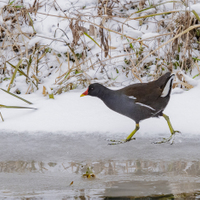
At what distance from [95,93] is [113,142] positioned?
46 cm

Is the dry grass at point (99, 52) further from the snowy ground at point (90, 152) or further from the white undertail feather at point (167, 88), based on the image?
the white undertail feather at point (167, 88)

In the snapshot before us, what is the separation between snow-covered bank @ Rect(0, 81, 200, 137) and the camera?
2674mm

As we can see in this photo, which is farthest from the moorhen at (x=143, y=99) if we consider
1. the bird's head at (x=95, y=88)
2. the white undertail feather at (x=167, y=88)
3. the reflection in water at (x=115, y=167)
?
the reflection in water at (x=115, y=167)

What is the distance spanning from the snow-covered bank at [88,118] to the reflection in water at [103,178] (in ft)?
1.73

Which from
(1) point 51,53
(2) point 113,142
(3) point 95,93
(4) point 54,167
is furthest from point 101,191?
(1) point 51,53

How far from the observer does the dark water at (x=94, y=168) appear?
170 cm

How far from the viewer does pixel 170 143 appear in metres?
2.49

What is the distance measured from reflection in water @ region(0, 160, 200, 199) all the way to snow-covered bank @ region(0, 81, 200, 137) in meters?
0.53

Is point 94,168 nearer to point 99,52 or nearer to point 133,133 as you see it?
point 133,133

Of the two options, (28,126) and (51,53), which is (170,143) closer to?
(28,126)

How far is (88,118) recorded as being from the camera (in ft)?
9.30

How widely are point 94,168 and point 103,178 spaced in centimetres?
19

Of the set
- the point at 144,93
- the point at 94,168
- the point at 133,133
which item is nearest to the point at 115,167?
the point at 94,168

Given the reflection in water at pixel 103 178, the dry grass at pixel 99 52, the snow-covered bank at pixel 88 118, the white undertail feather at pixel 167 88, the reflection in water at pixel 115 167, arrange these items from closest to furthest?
the reflection in water at pixel 103 178 → the reflection in water at pixel 115 167 → the white undertail feather at pixel 167 88 → the snow-covered bank at pixel 88 118 → the dry grass at pixel 99 52
